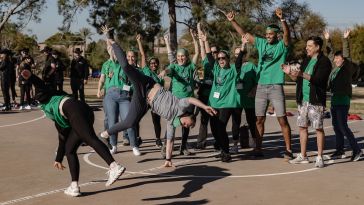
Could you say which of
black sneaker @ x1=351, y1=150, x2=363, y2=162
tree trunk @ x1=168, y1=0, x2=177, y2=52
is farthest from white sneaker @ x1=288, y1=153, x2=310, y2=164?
tree trunk @ x1=168, y1=0, x2=177, y2=52

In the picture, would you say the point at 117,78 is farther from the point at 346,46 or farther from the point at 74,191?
the point at 346,46

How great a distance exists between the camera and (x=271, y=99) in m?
8.91

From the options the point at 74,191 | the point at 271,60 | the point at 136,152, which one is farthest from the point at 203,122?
the point at 74,191

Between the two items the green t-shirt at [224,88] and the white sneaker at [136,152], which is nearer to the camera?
the green t-shirt at [224,88]

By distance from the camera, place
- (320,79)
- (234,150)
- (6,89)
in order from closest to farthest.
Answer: (320,79) < (234,150) < (6,89)

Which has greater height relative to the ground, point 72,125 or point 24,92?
point 24,92

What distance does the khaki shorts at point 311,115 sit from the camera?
8.36 metres

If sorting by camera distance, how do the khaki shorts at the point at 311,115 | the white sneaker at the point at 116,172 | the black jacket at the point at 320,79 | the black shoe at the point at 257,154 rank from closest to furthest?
1. the white sneaker at the point at 116,172
2. the black jacket at the point at 320,79
3. the khaki shorts at the point at 311,115
4. the black shoe at the point at 257,154

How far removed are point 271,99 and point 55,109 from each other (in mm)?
3849

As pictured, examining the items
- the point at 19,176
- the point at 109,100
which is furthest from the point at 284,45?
the point at 19,176

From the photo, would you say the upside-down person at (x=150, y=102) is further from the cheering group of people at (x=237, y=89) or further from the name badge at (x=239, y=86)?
the name badge at (x=239, y=86)

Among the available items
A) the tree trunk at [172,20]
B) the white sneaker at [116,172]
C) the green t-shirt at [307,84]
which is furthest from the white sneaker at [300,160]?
the tree trunk at [172,20]

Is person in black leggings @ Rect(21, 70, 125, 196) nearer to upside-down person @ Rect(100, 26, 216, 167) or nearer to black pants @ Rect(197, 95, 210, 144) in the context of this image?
upside-down person @ Rect(100, 26, 216, 167)

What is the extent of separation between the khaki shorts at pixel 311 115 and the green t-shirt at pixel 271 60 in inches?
24.1
